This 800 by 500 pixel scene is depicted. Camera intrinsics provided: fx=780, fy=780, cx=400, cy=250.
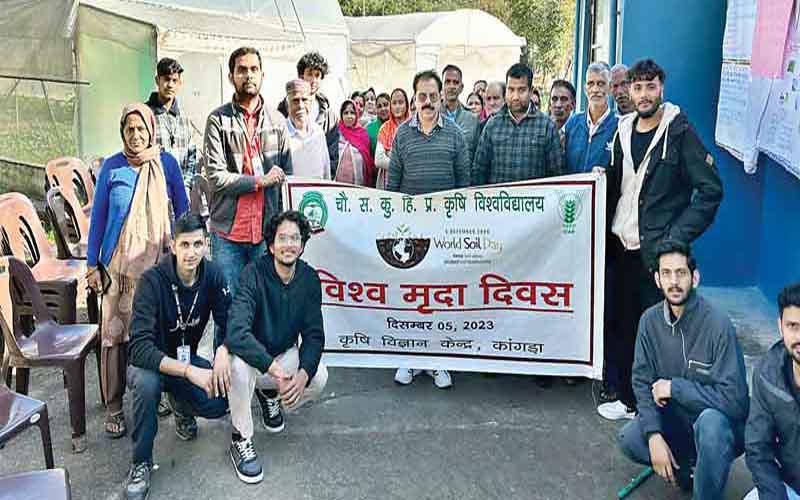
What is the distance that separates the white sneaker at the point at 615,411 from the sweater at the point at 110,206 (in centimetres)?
274

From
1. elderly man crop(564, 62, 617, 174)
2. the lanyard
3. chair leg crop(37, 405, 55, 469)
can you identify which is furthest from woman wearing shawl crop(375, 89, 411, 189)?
chair leg crop(37, 405, 55, 469)

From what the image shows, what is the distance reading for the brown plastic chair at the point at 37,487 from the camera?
2393 millimetres

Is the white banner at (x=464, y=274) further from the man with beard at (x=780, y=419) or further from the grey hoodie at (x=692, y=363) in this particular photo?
the man with beard at (x=780, y=419)

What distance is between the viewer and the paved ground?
3.54 meters

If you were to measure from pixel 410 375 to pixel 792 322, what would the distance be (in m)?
2.47

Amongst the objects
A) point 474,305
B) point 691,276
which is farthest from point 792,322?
point 474,305

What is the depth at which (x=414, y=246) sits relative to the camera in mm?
4473

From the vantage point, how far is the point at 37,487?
243cm

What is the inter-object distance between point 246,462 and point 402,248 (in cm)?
150

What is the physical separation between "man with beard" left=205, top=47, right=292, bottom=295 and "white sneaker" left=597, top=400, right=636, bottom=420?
2121 mm

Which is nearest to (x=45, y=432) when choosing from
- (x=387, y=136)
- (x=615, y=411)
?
(x=615, y=411)

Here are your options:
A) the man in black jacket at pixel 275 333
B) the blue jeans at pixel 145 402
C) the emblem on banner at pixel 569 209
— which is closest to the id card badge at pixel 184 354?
the blue jeans at pixel 145 402

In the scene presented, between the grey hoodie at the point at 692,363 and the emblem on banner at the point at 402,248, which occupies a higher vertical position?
the emblem on banner at the point at 402,248

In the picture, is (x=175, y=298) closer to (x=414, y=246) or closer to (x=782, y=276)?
(x=414, y=246)
